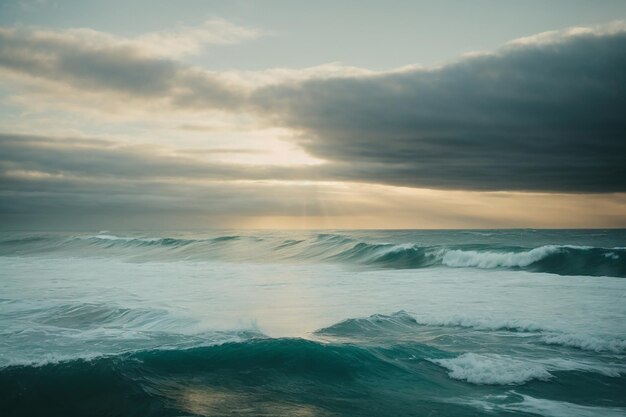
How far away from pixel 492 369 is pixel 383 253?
936 inches

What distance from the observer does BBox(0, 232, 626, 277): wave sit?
960 inches

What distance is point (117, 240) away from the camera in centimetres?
4912

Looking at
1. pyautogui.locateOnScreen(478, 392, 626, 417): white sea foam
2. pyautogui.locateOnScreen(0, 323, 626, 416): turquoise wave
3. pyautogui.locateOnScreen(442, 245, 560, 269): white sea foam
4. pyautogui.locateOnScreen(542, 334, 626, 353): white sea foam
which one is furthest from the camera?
pyautogui.locateOnScreen(442, 245, 560, 269): white sea foam

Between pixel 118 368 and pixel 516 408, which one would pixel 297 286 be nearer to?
pixel 118 368

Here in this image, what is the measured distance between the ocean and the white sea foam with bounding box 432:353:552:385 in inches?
1.1

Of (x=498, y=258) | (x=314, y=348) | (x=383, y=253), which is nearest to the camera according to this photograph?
(x=314, y=348)

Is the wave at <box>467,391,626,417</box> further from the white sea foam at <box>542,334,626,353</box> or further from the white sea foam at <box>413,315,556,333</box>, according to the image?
the white sea foam at <box>413,315,556,333</box>

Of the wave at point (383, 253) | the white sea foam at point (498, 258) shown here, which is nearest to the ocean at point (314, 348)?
the wave at point (383, 253)

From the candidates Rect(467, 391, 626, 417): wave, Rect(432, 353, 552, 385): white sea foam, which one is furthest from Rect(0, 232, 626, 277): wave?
Rect(467, 391, 626, 417): wave

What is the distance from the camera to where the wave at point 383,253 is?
24391 mm

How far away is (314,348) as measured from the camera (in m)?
7.49

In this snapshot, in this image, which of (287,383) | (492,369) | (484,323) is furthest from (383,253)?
(287,383)

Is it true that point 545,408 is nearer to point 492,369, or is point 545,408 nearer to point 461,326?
point 492,369

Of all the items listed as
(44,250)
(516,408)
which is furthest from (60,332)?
(44,250)
